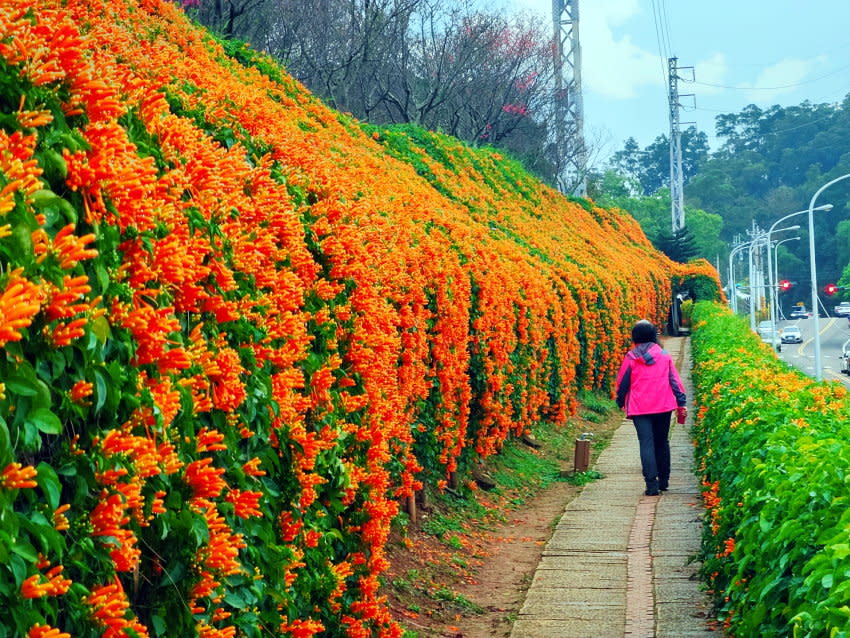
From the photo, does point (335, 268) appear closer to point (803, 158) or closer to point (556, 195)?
point (556, 195)

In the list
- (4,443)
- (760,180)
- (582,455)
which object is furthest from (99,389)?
(760,180)

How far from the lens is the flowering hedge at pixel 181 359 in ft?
7.98

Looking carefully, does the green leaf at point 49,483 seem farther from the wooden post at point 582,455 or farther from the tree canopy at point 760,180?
the tree canopy at point 760,180

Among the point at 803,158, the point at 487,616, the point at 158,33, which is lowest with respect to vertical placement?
the point at 487,616

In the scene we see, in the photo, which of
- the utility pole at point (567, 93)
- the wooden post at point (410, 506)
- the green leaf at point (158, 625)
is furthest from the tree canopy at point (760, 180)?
the green leaf at point (158, 625)

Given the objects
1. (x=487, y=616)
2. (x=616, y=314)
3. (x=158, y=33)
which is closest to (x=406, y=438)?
(x=487, y=616)

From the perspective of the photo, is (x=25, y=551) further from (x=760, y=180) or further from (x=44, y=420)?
(x=760, y=180)

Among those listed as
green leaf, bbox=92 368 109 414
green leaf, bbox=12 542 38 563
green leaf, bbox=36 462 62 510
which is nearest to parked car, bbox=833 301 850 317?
green leaf, bbox=92 368 109 414

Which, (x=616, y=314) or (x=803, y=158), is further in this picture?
(x=803, y=158)

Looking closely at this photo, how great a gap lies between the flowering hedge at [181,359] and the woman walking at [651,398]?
3.28 metres

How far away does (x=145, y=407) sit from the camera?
2.93m

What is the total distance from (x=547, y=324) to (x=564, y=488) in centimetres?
320

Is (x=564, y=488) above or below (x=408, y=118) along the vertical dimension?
below

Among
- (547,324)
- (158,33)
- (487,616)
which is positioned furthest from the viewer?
(547,324)
